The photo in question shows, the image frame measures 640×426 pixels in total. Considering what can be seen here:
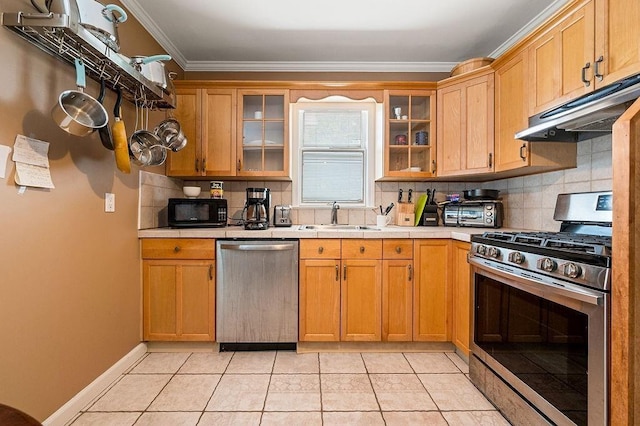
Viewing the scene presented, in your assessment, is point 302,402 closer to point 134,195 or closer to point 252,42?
point 134,195

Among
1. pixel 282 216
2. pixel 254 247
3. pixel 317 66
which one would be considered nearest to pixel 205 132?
pixel 282 216

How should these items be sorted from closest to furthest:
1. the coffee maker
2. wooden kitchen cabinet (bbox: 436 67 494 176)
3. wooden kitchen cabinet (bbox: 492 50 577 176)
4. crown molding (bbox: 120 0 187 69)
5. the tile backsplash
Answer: the tile backsplash, wooden kitchen cabinet (bbox: 492 50 577 176), crown molding (bbox: 120 0 187 69), wooden kitchen cabinet (bbox: 436 67 494 176), the coffee maker

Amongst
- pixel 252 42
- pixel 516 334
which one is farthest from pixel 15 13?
pixel 516 334

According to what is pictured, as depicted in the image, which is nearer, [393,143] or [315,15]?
[315,15]

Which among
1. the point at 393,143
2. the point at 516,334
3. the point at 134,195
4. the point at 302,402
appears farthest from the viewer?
the point at 393,143

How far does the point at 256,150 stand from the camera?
9.32 feet

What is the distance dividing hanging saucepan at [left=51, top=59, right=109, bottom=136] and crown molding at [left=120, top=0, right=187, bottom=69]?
0.98 m

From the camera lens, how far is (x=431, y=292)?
237 centimetres

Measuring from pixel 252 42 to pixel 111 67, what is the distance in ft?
4.52

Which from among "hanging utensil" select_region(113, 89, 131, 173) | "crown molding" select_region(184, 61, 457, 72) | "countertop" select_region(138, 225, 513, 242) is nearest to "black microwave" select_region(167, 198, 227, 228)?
"countertop" select_region(138, 225, 513, 242)

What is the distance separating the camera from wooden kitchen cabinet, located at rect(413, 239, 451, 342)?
2.37 m

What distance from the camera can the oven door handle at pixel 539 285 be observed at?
3.84ft

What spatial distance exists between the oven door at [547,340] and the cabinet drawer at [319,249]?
98cm

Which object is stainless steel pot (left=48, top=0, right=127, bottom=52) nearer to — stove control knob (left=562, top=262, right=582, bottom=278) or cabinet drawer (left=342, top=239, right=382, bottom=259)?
cabinet drawer (left=342, top=239, right=382, bottom=259)
